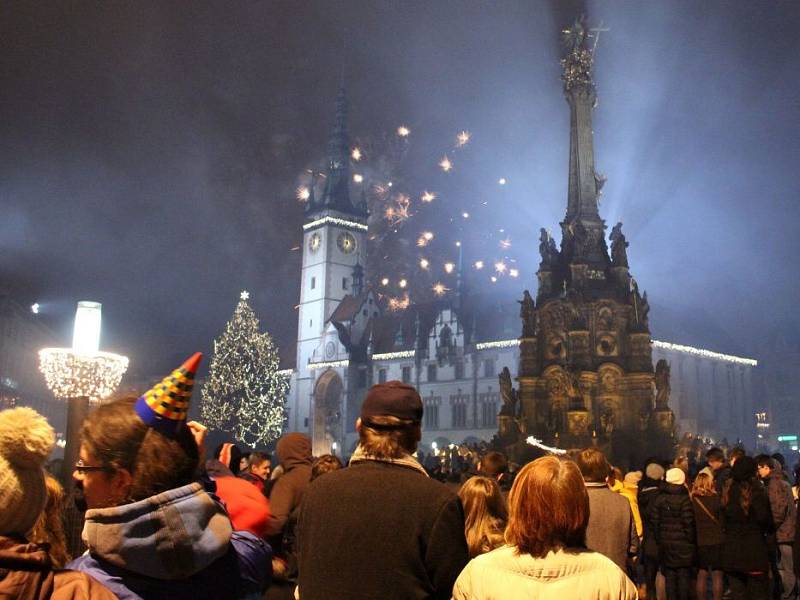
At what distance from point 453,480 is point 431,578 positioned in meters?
12.5

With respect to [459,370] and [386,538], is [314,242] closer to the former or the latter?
[459,370]

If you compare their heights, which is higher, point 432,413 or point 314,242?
point 314,242

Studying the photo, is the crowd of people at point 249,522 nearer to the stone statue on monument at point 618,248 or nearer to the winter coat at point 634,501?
the winter coat at point 634,501

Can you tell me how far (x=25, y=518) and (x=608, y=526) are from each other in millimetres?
5130

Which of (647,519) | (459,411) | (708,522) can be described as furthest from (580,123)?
(459,411)

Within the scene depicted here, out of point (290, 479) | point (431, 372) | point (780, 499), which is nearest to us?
point (290, 479)

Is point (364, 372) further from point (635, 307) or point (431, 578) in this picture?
point (431, 578)

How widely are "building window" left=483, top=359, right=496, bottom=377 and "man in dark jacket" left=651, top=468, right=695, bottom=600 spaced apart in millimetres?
58900

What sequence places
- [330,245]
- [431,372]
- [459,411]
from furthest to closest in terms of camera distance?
[330,245]
[431,372]
[459,411]

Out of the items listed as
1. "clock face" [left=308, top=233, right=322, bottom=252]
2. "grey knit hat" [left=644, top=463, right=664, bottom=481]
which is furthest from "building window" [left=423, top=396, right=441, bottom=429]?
"grey knit hat" [left=644, top=463, right=664, bottom=481]

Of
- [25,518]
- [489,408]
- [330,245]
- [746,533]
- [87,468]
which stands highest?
[330,245]

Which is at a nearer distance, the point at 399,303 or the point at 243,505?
the point at 243,505

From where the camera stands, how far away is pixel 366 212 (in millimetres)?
99812

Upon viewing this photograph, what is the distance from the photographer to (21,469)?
265 cm
